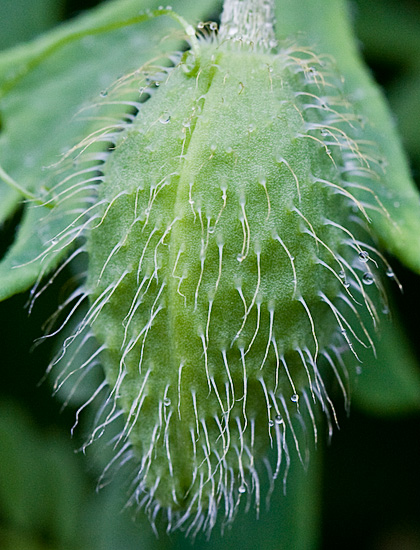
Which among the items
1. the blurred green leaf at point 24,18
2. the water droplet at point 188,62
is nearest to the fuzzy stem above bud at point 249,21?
the water droplet at point 188,62

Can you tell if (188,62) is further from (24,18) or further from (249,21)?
(24,18)

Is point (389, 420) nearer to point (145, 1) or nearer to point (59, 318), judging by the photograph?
point (59, 318)

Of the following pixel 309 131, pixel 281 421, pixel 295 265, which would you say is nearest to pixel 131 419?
pixel 281 421

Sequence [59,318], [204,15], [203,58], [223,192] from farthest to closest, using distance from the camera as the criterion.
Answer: [59,318], [204,15], [203,58], [223,192]

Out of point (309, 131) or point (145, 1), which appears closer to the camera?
point (309, 131)

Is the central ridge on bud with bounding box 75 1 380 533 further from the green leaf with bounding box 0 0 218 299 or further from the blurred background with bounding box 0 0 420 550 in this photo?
the blurred background with bounding box 0 0 420 550

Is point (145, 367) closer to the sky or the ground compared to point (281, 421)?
closer to the sky
